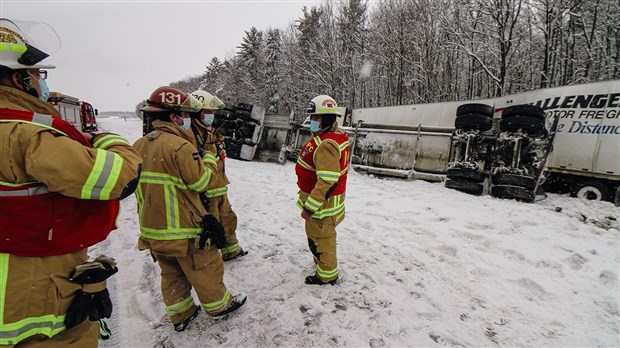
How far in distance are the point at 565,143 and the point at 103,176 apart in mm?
10218

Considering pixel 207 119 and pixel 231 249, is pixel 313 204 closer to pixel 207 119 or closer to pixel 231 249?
pixel 231 249

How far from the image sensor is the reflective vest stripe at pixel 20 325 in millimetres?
1239

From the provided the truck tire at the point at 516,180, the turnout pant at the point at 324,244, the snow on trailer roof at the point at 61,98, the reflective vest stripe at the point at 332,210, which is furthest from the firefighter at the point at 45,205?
the snow on trailer roof at the point at 61,98

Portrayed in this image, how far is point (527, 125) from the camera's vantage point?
6.68 metres

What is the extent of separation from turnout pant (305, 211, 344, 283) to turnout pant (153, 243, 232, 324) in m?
1.03

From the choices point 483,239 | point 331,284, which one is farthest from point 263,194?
point 483,239

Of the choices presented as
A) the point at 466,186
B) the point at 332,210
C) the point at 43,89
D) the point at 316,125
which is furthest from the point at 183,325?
the point at 466,186

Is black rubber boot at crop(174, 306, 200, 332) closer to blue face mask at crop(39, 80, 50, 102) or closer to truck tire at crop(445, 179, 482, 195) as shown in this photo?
blue face mask at crop(39, 80, 50, 102)

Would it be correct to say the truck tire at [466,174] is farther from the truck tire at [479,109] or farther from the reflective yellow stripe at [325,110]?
the reflective yellow stripe at [325,110]

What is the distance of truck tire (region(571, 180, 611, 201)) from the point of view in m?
7.39

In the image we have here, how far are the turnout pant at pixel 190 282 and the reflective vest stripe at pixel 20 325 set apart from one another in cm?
116

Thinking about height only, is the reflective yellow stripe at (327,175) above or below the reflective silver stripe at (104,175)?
below

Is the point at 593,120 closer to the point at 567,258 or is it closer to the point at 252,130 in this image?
the point at 567,258

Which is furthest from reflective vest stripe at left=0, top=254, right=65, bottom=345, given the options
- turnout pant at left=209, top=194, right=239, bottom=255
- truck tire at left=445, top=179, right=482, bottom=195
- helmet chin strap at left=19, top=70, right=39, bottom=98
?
truck tire at left=445, top=179, right=482, bottom=195
